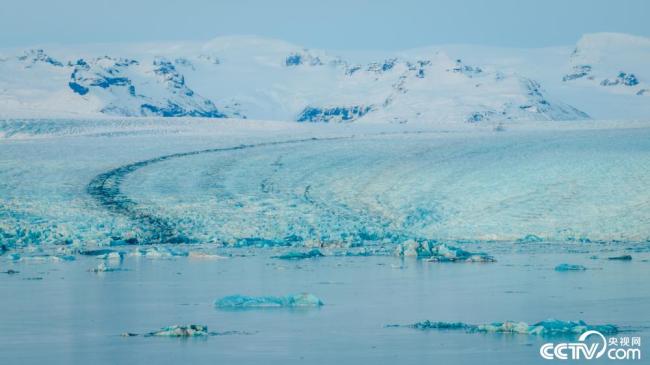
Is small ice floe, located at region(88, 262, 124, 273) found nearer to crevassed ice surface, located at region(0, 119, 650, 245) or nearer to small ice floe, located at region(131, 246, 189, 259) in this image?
small ice floe, located at region(131, 246, 189, 259)

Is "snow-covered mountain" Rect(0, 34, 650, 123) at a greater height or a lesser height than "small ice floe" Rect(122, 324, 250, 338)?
greater

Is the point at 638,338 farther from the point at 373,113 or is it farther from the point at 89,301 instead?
the point at 373,113

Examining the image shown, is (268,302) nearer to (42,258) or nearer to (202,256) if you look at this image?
(202,256)

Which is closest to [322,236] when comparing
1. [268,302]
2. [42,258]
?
[42,258]

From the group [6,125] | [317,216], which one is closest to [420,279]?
[317,216]

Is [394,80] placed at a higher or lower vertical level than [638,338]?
higher

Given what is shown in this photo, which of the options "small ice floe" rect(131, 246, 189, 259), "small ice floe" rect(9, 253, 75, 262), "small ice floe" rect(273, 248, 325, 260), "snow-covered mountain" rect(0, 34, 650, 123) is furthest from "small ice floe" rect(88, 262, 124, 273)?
"snow-covered mountain" rect(0, 34, 650, 123)

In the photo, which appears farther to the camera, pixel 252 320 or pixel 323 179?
pixel 323 179

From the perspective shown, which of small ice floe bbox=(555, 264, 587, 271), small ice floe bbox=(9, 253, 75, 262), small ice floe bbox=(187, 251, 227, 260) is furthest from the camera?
small ice floe bbox=(187, 251, 227, 260)
